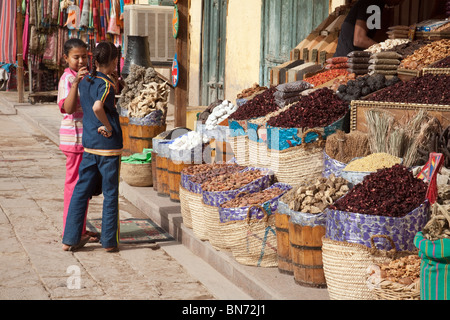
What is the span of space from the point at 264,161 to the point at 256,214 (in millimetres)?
991

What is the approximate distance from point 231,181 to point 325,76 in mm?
2511

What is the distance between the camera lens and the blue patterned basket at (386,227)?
4406 millimetres

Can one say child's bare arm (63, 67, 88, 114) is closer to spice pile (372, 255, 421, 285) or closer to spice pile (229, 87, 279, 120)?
spice pile (229, 87, 279, 120)

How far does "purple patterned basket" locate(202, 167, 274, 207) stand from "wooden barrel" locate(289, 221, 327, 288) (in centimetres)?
96

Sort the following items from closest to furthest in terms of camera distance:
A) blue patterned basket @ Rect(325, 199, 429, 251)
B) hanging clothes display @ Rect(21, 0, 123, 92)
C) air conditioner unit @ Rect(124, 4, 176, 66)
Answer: blue patterned basket @ Rect(325, 199, 429, 251) < air conditioner unit @ Rect(124, 4, 176, 66) < hanging clothes display @ Rect(21, 0, 123, 92)

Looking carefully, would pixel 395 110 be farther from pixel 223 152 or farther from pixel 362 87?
pixel 223 152

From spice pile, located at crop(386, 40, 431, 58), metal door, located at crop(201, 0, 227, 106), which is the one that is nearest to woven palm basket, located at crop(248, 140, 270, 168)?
spice pile, located at crop(386, 40, 431, 58)

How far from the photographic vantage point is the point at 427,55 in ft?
23.9

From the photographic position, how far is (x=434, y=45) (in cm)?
748

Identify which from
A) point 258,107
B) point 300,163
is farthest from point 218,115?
point 300,163

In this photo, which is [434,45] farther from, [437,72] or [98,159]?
[98,159]

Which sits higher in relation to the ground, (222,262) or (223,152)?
(223,152)

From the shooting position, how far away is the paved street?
5.39m

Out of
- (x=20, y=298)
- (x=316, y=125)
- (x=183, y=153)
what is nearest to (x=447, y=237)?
(x=316, y=125)
